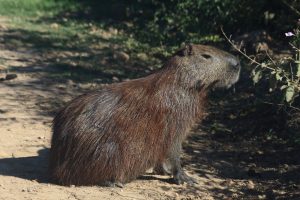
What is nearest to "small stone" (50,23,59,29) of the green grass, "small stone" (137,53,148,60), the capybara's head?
the green grass

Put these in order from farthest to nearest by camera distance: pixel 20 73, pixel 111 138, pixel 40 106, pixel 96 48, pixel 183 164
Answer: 1. pixel 96 48
2. pixel 20 73
3. pixel 40 106
4. pixel 183 164
5. pixel 111 138

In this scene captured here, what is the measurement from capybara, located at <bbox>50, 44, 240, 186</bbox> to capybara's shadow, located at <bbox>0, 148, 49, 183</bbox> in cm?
24

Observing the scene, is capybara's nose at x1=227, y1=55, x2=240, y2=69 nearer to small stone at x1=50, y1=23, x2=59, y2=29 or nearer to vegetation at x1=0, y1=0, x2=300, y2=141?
vegetation at x1=0, y1=0, x2=300, y2=141

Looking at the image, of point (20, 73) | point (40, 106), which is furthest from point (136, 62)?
point (40, 106)

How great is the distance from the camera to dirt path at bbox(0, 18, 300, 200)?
17.1 feet

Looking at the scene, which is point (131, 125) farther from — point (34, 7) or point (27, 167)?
point (34, 7)

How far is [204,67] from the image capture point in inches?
219

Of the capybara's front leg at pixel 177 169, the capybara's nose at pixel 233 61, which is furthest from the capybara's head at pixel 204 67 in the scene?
the capybara's front leg at pixel 177 169

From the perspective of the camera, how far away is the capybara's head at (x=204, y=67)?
18.1 ft

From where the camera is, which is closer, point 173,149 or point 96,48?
point 173,149

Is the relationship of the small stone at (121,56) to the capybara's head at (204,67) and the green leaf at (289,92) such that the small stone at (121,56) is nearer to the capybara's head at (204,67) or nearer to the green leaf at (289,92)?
the capybara's head at (204,67)

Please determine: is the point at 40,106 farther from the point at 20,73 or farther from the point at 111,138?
the point at 111,138

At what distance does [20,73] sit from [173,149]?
3550 mm

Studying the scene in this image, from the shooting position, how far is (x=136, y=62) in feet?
30.1
